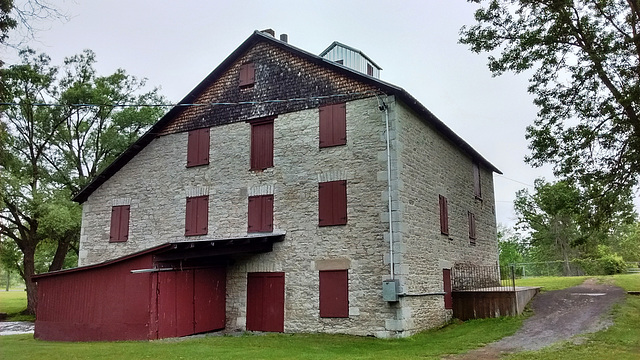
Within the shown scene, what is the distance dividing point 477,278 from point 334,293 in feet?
24.8

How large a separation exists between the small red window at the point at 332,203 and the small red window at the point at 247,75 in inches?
178

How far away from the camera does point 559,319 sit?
1365 centimetres

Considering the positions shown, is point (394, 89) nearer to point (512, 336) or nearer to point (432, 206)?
point (432, 206)

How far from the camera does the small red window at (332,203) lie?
13.8 metres

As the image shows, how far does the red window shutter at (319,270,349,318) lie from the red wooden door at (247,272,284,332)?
1.35 meters

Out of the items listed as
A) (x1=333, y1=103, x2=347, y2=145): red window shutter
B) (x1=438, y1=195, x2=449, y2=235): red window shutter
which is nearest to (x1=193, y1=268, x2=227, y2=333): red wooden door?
(x1=333, y1=103, x2=347, y2=145): red window shutter

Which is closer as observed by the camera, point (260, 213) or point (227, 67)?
point (260, 213)

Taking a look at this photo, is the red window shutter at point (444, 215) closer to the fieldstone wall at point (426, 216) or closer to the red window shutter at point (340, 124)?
the fieldstone wall at point (426, 216)

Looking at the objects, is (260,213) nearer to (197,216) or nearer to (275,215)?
(275,215)

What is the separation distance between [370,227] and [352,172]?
5.44ft

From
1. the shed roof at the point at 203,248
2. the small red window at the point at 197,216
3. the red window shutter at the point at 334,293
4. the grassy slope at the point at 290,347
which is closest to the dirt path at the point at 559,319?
the grassy slope at the point at 290,347

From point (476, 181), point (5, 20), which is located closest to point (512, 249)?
point (476, 181)

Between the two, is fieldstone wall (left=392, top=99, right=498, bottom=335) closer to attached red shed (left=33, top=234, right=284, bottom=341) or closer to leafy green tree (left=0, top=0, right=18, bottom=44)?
attached red shed (left=33, top=234, right=284, bottom=341)

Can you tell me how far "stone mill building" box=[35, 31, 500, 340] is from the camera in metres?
13.1
